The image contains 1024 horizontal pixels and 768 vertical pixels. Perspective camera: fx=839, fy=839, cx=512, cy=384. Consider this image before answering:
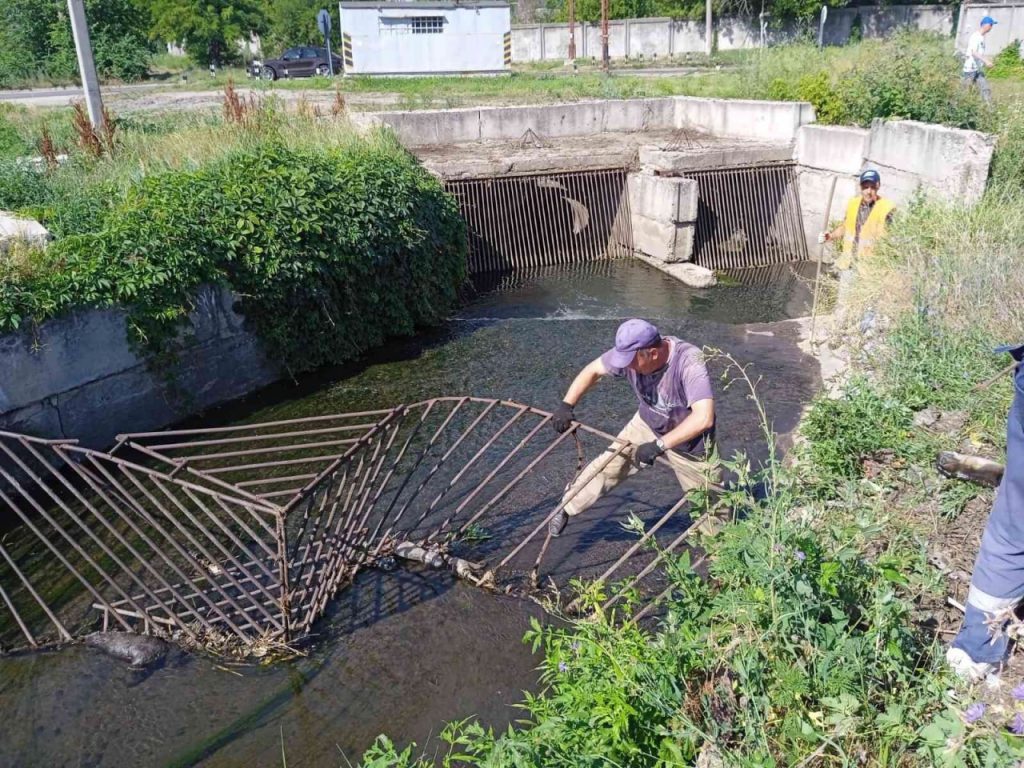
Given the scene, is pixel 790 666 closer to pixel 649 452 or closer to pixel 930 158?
pixel 649 452

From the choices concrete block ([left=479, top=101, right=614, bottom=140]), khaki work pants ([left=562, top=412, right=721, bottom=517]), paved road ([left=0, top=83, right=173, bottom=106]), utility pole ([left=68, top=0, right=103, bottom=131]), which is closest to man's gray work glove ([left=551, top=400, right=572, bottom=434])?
khaki work pants ([left=562, top=412, right=721, bottom=517])

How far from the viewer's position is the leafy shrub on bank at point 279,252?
25.5 ft

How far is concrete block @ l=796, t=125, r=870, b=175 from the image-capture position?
13.1m

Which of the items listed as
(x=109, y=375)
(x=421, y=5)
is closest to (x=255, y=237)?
(x=109, y=375)

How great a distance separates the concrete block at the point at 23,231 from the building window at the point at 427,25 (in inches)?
799

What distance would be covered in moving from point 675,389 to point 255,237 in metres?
5.29

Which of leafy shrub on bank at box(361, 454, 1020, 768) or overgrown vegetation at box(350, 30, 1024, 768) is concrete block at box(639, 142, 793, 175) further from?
leafy shrub on bank at box(361, 454, 1020, 768)

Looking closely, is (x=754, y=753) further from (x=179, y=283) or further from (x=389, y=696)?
(x=179, y=283)

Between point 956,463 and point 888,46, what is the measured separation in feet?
40.1

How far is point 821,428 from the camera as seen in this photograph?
5.99 m

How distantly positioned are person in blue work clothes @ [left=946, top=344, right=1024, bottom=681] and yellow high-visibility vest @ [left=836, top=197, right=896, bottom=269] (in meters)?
5.65

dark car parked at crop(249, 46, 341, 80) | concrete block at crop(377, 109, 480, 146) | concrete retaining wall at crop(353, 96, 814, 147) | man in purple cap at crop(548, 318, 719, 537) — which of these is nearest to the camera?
man in purple cap at crop(548, 318, 719, 537)

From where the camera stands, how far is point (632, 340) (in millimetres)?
5172

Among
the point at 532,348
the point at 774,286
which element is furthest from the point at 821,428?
the point at 774,286
